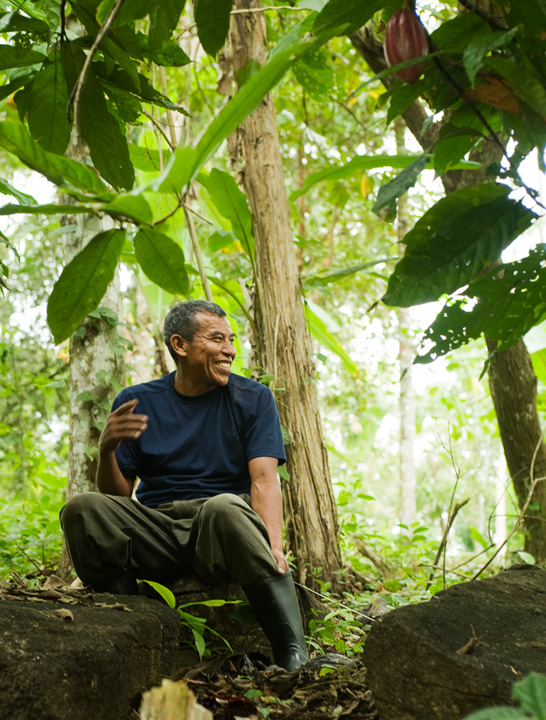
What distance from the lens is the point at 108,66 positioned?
1.20 metres

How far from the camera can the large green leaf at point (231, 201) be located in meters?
3.29

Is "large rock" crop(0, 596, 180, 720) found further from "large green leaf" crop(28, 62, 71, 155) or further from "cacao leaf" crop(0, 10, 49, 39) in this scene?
"cacao leaf" crop(0, 10, 49, 39)

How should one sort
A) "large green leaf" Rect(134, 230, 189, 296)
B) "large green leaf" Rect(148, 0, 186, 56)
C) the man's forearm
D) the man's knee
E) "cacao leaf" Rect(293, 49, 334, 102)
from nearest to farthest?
"large green leaf" Rect(134, 230, 189, 296), "large green leaf" Rect(148, 0, 186, 56), the man's knee, the man's forearm, "cacao leaf" Rect(293, 49, 334, 102)

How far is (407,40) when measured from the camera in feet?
3.29

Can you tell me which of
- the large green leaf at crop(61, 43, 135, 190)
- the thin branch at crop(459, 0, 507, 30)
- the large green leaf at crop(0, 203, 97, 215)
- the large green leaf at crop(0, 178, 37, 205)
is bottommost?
the large green leaf at crop(0, 203, 97, 215)

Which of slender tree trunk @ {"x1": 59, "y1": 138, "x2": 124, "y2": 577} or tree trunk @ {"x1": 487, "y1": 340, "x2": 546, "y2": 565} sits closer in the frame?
slender tree trunk @ {"x1": 59, "y1": 138, "x2": 124, "y2": 577}

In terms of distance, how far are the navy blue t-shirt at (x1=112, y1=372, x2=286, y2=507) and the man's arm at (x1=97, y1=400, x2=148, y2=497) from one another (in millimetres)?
104

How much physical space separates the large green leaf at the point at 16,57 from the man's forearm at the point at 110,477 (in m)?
1.48

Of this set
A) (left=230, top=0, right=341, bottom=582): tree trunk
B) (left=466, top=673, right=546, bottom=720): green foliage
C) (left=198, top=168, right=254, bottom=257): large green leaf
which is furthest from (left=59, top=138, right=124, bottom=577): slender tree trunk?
(left=466, top=673, right=546, bottom=720): green foliage

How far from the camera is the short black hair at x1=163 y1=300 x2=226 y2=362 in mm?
2861

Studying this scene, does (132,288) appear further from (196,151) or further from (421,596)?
(196,151)

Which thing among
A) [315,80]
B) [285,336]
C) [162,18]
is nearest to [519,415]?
[285,336]

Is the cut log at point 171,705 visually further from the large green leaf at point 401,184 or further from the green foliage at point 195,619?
the green foliage at point 195,619

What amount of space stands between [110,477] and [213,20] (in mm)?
1855
